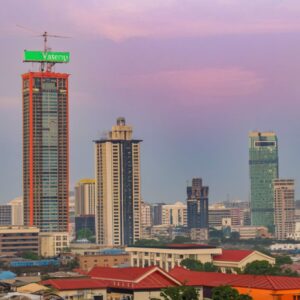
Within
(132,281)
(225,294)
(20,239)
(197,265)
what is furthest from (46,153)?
(225,294)

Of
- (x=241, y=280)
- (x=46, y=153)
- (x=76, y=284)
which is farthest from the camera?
(x=46, y=153)

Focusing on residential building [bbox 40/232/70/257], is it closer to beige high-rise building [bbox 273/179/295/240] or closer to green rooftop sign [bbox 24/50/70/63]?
green rooftop sign [bbox 24/50/70/63]

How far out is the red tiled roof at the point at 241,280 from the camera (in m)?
49.4

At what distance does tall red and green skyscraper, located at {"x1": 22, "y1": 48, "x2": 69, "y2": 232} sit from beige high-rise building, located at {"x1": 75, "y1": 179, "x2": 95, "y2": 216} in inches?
2106

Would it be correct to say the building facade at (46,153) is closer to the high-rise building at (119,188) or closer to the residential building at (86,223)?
the high-rise building at (119,188)

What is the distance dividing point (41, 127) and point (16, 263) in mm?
Result: 34754

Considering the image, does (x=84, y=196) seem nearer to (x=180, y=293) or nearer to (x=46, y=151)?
(x=46, y=151)

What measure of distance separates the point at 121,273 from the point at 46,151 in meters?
69.3

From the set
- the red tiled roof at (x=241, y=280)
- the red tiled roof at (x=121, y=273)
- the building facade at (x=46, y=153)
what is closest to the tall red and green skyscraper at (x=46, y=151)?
the building facade at (x=46, y=153)

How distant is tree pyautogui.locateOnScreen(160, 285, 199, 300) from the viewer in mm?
46750

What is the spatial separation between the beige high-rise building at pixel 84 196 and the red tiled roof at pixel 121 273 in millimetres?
118259

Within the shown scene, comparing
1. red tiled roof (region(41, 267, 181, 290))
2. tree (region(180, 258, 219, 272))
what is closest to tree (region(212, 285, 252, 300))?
red tiled roof (region(41, 267, 181, 290))

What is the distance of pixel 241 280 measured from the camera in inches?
2045

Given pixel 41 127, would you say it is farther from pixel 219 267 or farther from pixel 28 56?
pixel 219 267
